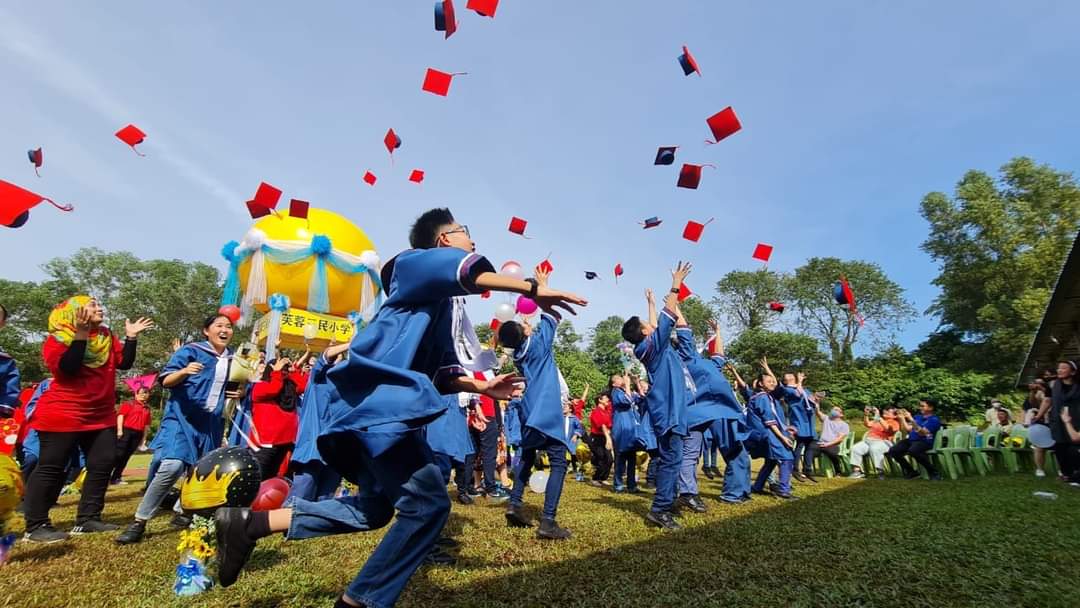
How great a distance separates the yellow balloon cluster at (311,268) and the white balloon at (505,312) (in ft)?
22.0

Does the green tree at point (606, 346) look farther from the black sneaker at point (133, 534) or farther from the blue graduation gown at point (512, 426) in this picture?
the black sneaker at point (133, 534)

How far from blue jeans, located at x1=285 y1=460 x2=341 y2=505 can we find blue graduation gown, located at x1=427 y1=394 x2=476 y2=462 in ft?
3.13

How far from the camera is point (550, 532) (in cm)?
451

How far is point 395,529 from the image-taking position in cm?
222

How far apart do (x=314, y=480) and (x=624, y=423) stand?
5.47 metres

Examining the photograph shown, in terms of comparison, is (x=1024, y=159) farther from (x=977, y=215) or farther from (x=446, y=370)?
(x=446, y=370)

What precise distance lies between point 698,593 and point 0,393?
18.9ft

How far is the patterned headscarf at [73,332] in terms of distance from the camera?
4113mm

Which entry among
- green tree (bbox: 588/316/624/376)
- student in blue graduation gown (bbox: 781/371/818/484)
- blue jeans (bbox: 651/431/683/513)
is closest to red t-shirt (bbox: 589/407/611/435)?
student in blue graduation gown (bbox: 781/371/818/484)

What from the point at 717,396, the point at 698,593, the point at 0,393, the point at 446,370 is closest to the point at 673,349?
the point at 717,396

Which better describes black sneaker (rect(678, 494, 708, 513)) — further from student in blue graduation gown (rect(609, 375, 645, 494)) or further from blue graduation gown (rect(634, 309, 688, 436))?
student in blue graduation gown (rect(609, 375, 645, 494))

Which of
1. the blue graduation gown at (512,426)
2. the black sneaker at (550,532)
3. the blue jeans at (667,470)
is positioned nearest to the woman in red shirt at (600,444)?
the blue graduation gown at (512,426)

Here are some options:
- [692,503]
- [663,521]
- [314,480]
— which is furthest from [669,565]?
[314,480]

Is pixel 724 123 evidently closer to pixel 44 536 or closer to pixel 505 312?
pixel 505 312
